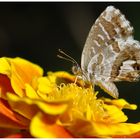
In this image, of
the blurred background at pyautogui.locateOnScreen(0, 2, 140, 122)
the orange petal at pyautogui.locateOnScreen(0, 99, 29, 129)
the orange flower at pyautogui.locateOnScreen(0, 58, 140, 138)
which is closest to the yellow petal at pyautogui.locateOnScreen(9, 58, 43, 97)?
the orange flower at pyautogui.locateOnScreen(0, 58, 140, 138)

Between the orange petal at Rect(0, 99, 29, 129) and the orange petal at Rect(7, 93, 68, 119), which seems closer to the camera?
the orange petal at Rect(7, 93, 68, 119)

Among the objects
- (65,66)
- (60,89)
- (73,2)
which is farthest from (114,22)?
(73,2)

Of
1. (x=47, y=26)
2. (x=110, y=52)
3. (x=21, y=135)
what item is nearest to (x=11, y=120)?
(x=21, y=135)

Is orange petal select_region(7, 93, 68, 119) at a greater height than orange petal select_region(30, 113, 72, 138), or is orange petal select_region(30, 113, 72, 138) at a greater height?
orange petal select_region(7, 93, 68, 119)

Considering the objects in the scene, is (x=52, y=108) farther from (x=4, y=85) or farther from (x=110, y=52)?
(x=110, y=52)

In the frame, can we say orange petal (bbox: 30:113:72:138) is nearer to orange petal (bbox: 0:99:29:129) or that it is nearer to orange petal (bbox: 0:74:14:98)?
orange petal (bbox: 0:99:29:129)

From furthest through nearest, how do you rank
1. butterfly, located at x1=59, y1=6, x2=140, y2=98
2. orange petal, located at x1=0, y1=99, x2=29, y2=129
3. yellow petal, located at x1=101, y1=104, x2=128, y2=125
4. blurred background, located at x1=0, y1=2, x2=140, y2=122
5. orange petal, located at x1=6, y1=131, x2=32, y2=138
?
blurred background, located at x1=0, y1=2, x2=140, y2=122, butterfly, located at x1=59, y1=6, x2=140, y2=98, yellow petal, located at x1=101, y1=104, x2=128, y2=125, orange petal, located at x1=0, y1=99, x2=29, y2=129, orange petal, located at x1=6, y1=131, x2=32, y2=138

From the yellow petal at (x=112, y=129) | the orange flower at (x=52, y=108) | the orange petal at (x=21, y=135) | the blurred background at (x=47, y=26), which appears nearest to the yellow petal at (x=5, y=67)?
the orange flower at (x=52, y=108)

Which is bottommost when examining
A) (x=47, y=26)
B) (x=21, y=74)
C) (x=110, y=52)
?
(x=21, y=74)
